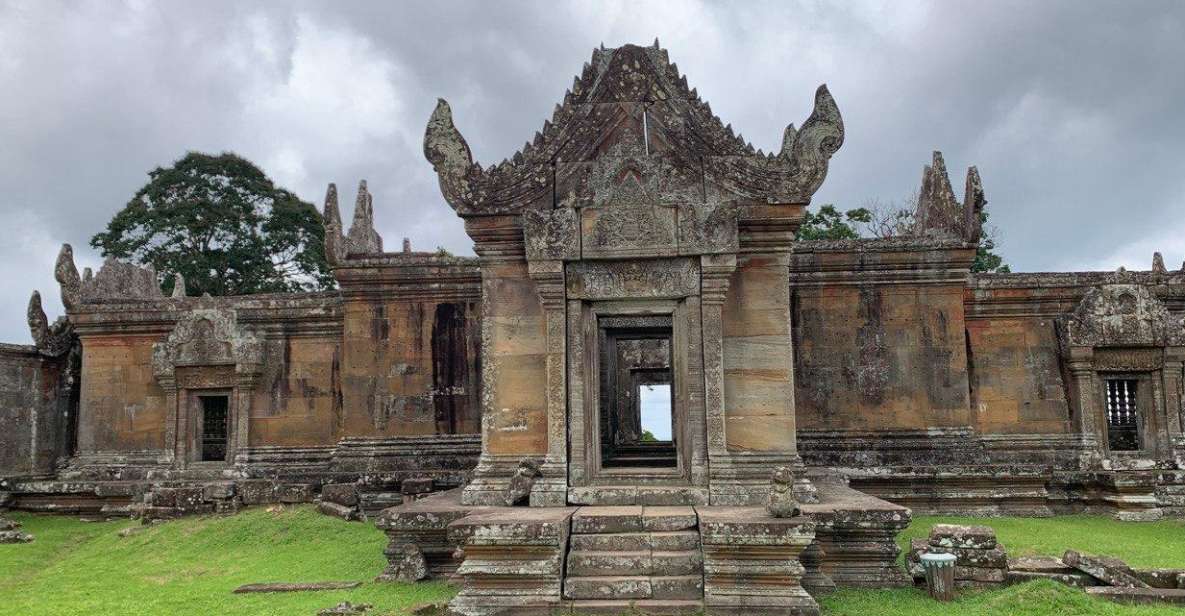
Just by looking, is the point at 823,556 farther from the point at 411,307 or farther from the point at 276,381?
the point at 276,381

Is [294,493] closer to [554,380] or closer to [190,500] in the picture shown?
[190,500]

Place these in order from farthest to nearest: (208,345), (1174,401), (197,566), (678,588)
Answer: (208,345) < (1174,401) < (197,566) < (678,588)

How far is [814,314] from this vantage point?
44.3 feet

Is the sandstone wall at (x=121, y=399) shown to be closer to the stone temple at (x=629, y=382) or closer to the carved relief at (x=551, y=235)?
the stone temple at (x=629, y=382)

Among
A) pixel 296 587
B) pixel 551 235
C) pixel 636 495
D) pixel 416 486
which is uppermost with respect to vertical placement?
pixel 551 235

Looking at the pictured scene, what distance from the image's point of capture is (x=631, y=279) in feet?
28.7

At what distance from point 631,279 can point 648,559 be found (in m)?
2.69

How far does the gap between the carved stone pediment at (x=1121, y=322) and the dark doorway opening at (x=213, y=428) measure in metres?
13.6

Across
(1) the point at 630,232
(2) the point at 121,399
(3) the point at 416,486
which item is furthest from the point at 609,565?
(2) the point at 121,399

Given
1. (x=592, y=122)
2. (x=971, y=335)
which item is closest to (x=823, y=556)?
(x=592, y=122)

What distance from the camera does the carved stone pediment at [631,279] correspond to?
8680 millimetres

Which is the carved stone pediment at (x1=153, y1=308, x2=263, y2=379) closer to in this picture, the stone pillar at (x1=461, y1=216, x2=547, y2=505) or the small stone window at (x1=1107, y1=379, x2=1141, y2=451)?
the stone pillar at (x1=461, y1=216, x2=547, y2=505)

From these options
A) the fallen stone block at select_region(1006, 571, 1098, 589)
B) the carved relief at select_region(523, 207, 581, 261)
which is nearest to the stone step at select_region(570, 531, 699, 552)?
the carved relief at select_region(523, 207, 581, 261)

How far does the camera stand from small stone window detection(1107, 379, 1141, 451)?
14.5 meters
